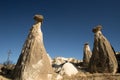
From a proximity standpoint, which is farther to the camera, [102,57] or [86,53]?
[86,53]

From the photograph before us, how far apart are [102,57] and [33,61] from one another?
9.37 m

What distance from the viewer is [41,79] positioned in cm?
1788

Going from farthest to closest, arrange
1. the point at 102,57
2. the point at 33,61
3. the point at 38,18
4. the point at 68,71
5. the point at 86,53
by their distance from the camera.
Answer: the point at 86,53
the point at 102,57
the point at 68,71
the point at 38,18
the point at 33,61

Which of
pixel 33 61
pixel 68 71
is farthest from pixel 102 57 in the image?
pixel 33 61

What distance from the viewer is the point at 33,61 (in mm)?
18516

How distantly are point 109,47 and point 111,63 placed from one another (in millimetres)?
2465

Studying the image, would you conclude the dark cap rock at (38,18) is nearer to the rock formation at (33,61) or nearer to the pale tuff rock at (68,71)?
the rock formation at (33,61)

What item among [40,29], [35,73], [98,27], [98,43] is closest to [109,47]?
[98,43]

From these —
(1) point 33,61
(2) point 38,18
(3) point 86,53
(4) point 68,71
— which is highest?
(2) point 38,18

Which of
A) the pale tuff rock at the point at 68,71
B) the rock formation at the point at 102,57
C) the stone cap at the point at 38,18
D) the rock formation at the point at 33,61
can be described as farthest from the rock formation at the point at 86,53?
the rock formation at the point at 33,61

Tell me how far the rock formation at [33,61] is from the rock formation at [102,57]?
7.11m

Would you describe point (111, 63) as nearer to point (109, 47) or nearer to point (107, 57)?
point (107, 57)

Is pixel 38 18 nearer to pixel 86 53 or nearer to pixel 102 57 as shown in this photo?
pixel 102 57

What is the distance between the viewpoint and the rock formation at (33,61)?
17.8 m
